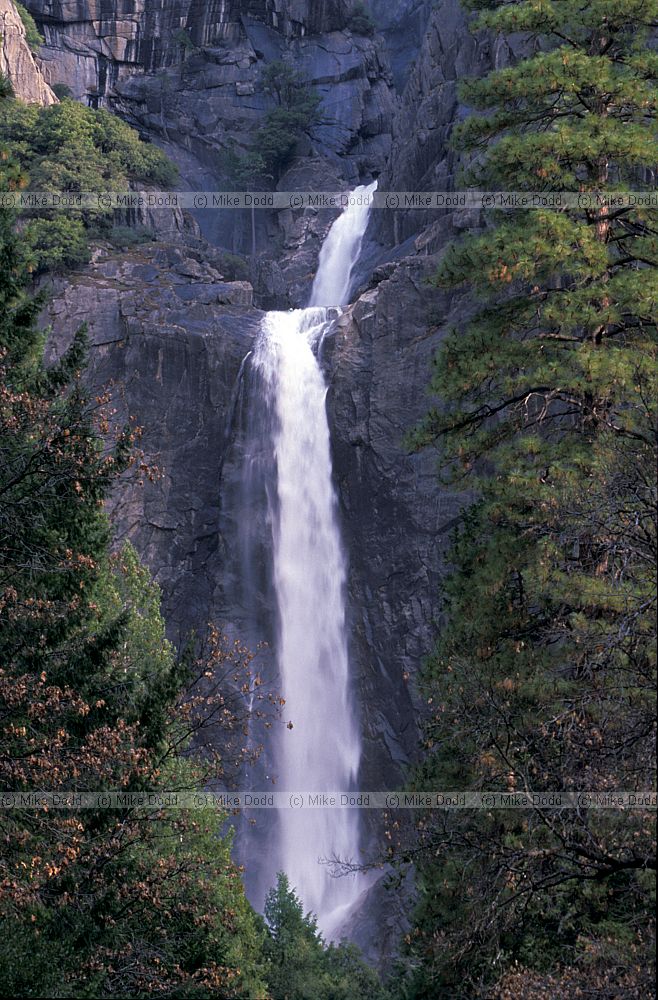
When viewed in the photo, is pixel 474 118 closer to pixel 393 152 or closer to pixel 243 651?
pixel 243 651

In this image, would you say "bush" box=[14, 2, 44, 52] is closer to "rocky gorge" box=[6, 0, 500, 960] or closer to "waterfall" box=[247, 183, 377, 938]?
"rocky gorge" box=[6, 0, 500, 960]

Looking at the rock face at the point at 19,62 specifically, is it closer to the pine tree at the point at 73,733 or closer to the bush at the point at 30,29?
the bush at the point at 30,29

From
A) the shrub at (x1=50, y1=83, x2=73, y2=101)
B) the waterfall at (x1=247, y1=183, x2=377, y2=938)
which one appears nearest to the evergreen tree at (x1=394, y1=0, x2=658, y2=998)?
the waterfall at (x1=247, y1=183, x2=377, y2=938)

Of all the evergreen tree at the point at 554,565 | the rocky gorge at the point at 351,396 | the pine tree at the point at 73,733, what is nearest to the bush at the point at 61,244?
the rocky gorge at the point at 351,396

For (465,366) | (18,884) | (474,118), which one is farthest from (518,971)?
(474,118)

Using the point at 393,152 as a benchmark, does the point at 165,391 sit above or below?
below

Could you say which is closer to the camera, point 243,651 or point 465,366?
point 243,651
